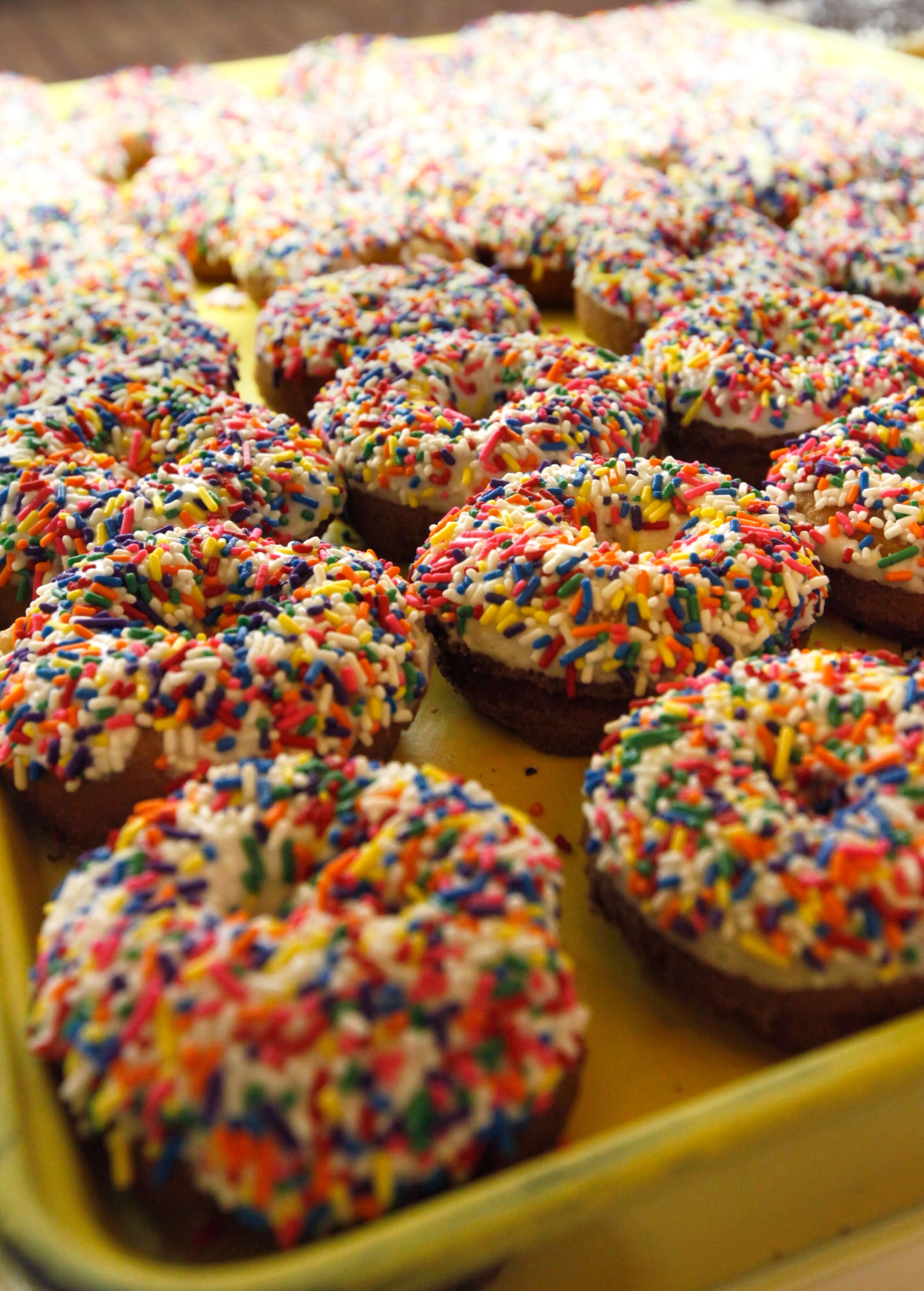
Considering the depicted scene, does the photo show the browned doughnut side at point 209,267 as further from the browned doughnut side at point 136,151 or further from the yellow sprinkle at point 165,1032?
the yellow sprinkle at point 165,1032

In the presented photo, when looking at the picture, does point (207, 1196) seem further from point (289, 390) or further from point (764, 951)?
point (289, 390)

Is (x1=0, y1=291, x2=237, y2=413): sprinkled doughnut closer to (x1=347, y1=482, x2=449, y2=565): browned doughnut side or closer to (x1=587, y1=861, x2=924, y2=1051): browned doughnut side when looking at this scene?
(x1=347, y1=482, x2=449, y2=565): browned doughnut side

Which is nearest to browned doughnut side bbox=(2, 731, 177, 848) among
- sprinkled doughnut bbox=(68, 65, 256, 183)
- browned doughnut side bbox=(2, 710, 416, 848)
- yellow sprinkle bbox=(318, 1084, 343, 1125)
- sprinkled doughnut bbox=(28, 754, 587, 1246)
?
browned doughnut side bbox=(2, 710, 416, 848)

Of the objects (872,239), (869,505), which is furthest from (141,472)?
(872,239)

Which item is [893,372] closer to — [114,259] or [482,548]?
[482,548]

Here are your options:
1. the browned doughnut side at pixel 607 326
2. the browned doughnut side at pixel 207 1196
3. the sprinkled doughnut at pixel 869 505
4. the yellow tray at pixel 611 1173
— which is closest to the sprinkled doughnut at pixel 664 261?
the browned doughnut side at pixel 607 326
